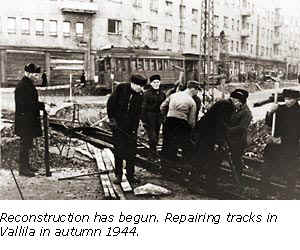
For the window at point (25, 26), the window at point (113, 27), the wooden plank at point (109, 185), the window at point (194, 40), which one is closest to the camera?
the wooden plank at point (109, 185)

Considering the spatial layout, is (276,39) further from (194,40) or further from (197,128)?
(197,128)

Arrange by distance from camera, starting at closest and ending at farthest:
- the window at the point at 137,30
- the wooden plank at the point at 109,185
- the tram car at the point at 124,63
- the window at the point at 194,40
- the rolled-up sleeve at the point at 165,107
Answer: the wooden plank at the point at 109,185
the rolled-up sleeve at the point at 165,107
the tram car at the point at 124,63
the window at the point at 137,30
the window at the point at 194,40

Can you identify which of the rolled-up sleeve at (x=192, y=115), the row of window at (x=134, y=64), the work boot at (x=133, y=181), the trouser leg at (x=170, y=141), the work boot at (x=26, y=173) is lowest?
the work boot at (x=133, y=181)

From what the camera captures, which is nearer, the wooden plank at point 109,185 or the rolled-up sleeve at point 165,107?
the wooden plank at point 109,185

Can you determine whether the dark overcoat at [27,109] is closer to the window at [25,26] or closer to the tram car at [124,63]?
the window at [25,26]

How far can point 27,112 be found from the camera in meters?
4.93

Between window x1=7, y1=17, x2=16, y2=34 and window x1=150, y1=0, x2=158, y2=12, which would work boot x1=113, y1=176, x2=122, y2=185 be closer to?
window x1=7, y1=17, x2=16, y2=34

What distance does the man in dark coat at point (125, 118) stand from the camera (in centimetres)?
478

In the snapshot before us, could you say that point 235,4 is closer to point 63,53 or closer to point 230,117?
point 63,53

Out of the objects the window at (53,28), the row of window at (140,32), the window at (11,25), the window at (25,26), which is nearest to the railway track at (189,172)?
the window at (11,25)

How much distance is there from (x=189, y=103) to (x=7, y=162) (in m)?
2.36

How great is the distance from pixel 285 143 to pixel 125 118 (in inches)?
72.0

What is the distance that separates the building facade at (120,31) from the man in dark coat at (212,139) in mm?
5133

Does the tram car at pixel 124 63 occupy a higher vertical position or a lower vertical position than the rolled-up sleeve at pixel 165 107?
higher
